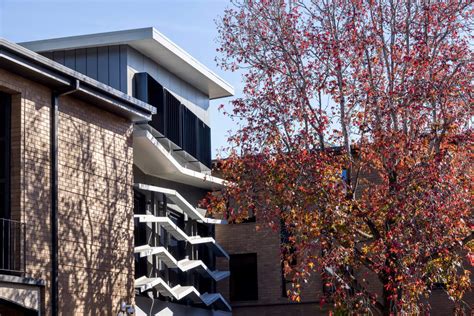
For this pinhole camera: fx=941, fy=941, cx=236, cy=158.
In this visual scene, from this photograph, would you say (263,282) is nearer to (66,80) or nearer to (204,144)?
(204,144)

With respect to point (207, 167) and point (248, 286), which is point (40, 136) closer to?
point (207, 167)

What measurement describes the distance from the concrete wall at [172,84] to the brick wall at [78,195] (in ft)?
10.6

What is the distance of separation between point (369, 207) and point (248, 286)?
10861 millimetres

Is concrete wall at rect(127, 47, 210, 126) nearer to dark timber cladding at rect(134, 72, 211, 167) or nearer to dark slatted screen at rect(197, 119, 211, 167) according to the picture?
dark timber cladding at rect(134, 72, 211, 167)

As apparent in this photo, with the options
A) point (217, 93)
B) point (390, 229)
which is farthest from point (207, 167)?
point (390, 229)

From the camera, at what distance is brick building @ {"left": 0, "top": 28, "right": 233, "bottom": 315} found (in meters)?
16.5

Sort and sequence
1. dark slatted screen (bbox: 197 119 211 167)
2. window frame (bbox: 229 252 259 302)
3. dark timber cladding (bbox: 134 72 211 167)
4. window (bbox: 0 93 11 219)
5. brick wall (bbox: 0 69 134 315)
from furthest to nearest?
window frame (bbox: 229 252 259 302) → dark slatted screen (bbox: 197 119 211 167) → dark timber cladding (bbox: 134 72 211 167) → brick wall (bbox: 0 69 134 315) → window (bbox: 0 93 11 219)

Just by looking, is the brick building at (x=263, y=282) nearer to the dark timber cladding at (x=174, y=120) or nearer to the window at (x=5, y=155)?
the dark timber cladding at (x=174, y=120)

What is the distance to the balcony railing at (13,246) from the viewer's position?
52.5 ft

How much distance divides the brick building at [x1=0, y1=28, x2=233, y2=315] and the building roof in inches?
1.3

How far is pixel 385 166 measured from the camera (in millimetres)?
18922

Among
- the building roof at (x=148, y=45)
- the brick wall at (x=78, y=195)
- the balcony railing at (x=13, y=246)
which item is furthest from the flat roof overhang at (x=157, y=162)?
the balcony railing at (x=13, y=246)

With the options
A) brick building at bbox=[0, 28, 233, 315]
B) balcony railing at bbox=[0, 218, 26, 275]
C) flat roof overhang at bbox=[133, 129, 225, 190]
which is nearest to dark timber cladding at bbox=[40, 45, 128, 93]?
brick building at bbox=[0, 28, 233, 315]

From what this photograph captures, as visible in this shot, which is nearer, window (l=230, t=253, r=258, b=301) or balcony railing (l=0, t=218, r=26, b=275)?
balcony railing (l=0, t=218, r=26, b=275)
